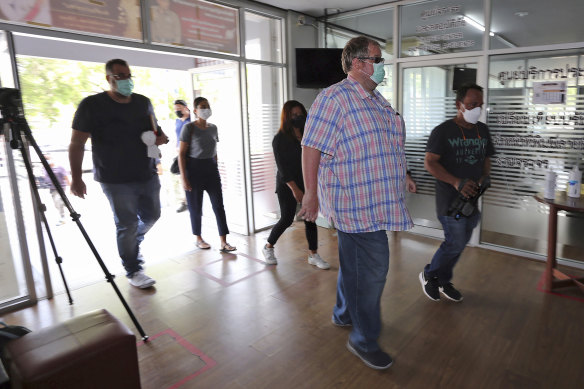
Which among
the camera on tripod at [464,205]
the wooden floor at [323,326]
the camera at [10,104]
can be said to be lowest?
the wooden floor at [323,326]

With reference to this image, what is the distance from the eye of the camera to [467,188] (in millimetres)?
2406

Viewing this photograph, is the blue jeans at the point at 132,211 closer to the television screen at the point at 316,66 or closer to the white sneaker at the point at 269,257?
the white sneaker at the point at 269,257

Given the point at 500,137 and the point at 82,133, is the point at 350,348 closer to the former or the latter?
the point at 82,133

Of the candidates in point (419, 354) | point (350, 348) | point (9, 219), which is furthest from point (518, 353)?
point (9, 219)

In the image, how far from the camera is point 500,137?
379 cm

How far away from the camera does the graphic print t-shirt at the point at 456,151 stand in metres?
2.58

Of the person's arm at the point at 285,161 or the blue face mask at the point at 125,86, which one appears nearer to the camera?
the blue face mask at the point at 125,86

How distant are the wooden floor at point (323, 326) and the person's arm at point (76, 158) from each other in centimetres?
91

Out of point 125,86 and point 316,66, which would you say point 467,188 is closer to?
point 125,86

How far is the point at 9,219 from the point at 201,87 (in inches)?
106

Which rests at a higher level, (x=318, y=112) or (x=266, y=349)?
(x=318, y=112)

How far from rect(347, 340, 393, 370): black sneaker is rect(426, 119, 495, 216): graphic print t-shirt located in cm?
103

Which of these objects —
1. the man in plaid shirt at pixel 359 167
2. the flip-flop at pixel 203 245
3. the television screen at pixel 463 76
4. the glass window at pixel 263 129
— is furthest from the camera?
the glass window at pixel 263 129

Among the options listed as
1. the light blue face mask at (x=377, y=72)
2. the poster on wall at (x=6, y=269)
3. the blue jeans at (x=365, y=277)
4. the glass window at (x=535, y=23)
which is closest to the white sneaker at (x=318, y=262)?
the blue jeans at (x=365, y=277)
